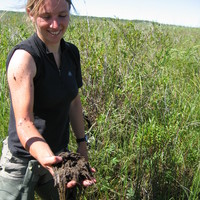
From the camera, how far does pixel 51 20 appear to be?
1.32 m

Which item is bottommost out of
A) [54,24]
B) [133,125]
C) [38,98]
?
[133,125]

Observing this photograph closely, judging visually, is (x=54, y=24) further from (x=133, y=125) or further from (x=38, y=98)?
(x=133, y=125)

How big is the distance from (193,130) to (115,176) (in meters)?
0.78


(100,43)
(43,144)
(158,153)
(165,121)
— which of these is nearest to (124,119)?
(165,121)

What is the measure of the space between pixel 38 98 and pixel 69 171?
41 centimetres

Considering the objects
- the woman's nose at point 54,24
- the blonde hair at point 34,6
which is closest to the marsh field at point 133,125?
the blonde hair at point 34,6

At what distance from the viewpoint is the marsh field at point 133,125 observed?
2012 millimetres

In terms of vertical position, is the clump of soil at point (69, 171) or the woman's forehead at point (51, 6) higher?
the woman's forehead at point (51, 6)

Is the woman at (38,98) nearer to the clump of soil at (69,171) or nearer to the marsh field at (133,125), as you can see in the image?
the clump of soil at (69,171)

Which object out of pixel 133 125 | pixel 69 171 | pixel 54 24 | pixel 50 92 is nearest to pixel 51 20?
pixel 54 24

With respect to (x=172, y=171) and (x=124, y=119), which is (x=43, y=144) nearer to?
(x=172, y=171)

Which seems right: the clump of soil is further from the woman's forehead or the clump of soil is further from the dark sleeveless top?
the woman's forehead

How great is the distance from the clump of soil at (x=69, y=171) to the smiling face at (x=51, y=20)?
585 mm

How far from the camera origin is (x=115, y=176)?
2164 millimetres
